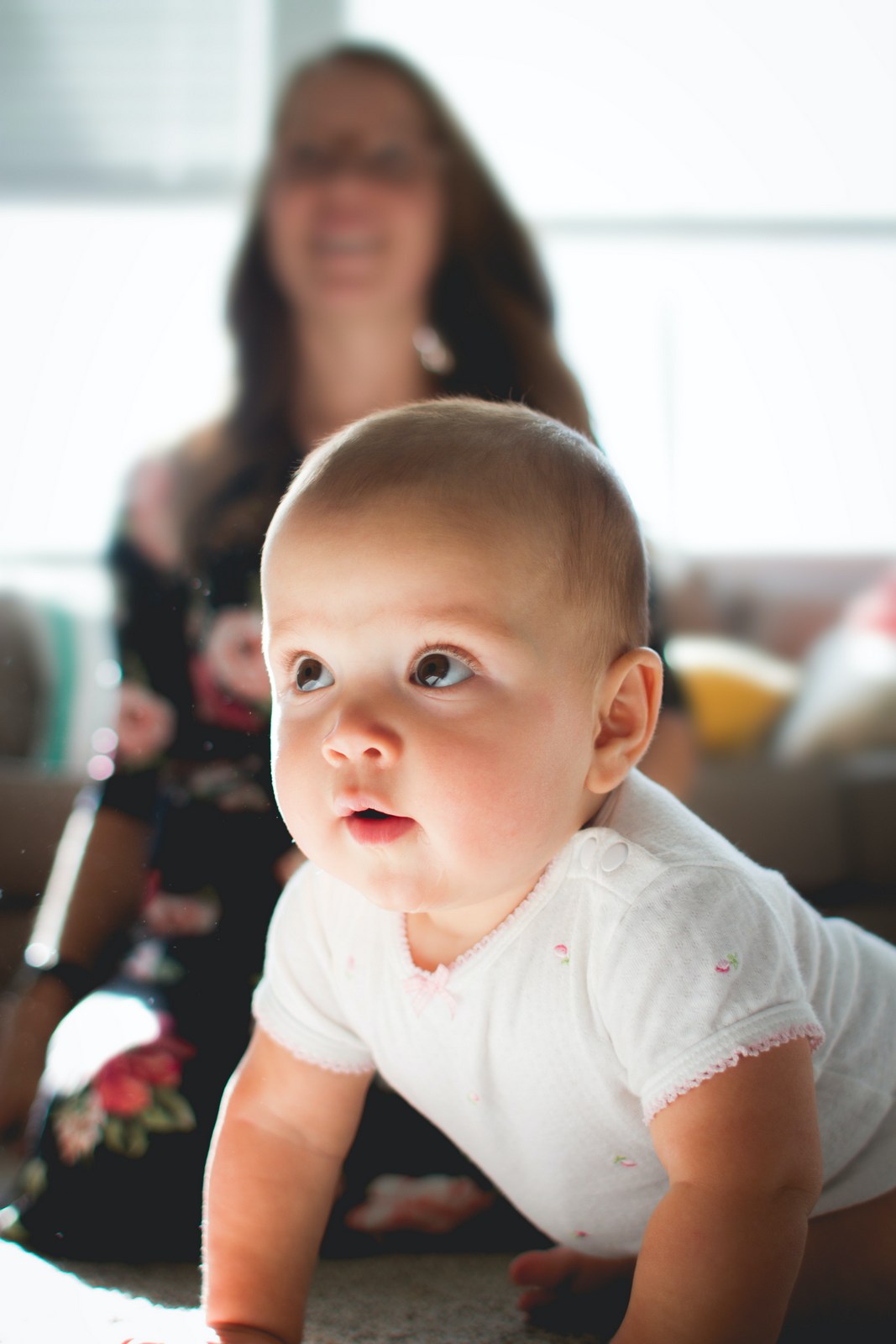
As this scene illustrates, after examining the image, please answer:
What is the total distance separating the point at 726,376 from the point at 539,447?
312mm

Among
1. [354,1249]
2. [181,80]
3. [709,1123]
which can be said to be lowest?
[354,1249]

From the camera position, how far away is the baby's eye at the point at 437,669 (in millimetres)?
289

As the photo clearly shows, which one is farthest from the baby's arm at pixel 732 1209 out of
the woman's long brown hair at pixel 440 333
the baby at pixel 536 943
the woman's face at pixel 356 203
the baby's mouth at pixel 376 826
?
the woman's face at pixel 356 203

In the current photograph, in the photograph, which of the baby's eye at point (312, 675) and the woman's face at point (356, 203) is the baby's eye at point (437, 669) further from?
the woman's face at point (356, 203)

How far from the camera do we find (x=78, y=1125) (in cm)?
45

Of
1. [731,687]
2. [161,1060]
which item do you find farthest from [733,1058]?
[731,687]

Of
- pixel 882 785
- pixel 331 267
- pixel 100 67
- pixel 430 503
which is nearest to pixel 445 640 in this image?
pixel 430 503

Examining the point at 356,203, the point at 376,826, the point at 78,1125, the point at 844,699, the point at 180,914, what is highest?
the point at 356,203

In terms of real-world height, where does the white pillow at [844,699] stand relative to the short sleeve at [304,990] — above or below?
below

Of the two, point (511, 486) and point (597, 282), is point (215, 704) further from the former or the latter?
point (597, 282)

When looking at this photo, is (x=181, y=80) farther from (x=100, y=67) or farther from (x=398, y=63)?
(x=398, y=63)

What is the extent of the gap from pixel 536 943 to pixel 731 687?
2.17 ft

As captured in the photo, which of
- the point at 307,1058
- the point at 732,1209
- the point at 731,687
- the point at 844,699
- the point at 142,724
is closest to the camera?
the point at 732,1209

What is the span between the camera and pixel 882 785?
1.85ft
